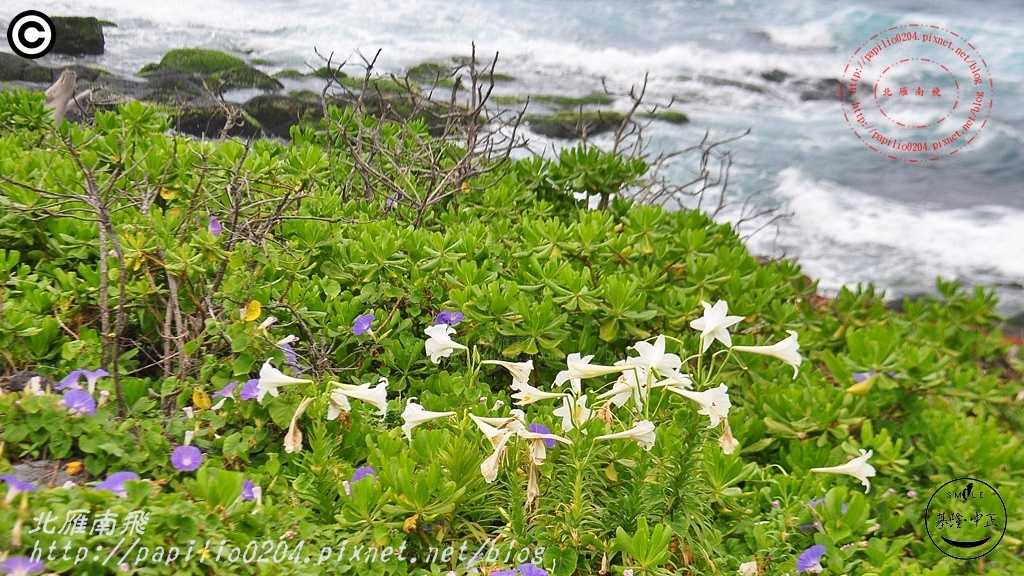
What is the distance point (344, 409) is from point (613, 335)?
3.34 ft

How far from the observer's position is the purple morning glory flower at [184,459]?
166cm

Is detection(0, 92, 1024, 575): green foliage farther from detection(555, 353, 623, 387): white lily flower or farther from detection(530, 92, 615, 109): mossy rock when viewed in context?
detection(530, 92, 615, 109): mossy rock

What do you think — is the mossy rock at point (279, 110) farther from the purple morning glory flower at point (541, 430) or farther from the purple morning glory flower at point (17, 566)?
the purple morning glory flower at point (17, 566)

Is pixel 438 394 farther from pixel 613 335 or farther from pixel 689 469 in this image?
pixel 689 469

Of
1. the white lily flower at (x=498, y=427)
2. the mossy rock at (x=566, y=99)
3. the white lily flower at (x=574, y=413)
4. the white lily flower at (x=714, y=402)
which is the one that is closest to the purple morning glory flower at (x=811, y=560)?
the white lily flower at (x=714, y=402)

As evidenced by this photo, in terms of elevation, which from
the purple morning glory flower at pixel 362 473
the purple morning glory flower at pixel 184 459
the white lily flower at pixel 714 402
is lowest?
the purple morning glory flower at pixel 362 473

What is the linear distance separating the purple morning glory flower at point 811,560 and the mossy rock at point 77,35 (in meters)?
5.88

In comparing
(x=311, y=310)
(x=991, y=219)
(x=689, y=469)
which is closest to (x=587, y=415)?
(x=689, y=469)

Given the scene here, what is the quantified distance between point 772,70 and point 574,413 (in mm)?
6787

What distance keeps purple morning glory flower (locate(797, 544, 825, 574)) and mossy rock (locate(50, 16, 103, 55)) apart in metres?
5.88

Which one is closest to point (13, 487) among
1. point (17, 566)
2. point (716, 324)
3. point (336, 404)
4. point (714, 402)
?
point (17, 566)

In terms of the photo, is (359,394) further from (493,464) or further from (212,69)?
(212,69)

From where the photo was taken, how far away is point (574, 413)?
159 cm

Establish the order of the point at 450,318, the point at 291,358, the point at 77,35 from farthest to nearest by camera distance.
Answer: the point at 77,35 < the point at 450,318 < the point at 291,358
